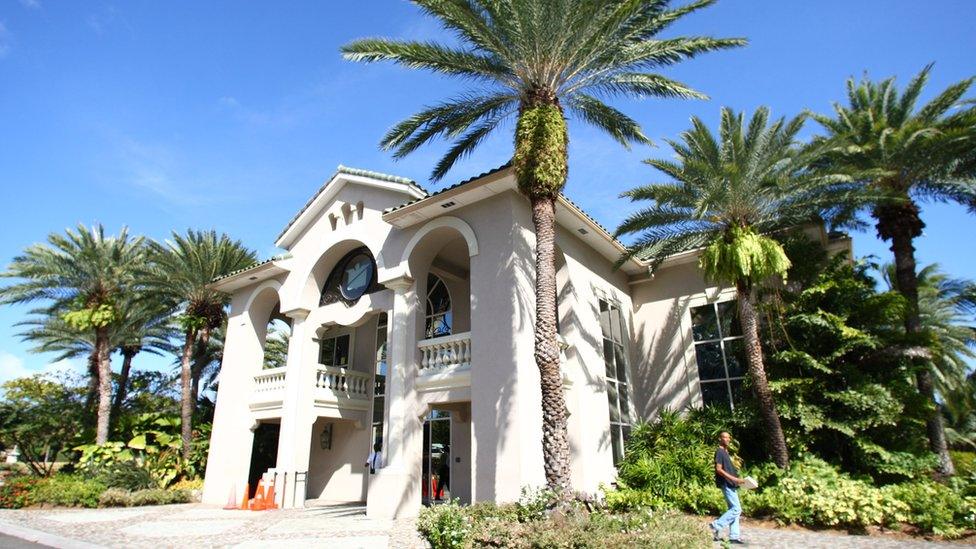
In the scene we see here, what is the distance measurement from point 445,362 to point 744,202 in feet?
30.1

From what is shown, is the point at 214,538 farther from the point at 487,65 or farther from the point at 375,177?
the point at 487,65

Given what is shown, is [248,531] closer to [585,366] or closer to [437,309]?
[437,309]

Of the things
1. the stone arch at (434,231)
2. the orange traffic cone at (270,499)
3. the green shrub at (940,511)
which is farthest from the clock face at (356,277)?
the green shrub at (940,511)

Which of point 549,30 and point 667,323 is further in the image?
point 667,323

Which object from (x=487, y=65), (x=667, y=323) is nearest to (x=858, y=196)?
(x=667, y=323)

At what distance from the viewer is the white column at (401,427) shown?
43.7 ft

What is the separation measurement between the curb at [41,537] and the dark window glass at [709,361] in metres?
16.6

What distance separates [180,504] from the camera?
18719mm

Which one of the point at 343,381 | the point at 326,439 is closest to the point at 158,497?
the point at 326,439

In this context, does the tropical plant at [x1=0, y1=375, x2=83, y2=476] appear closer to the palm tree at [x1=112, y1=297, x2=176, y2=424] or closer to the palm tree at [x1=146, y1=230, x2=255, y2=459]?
the palm tree at [x1=112, y1=297, x2=176, y2=424]

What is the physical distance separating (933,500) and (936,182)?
39.1 feet

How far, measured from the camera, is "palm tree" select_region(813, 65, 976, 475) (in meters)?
15.8

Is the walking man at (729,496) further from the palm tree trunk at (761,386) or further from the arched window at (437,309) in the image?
the arched window at (437,309)

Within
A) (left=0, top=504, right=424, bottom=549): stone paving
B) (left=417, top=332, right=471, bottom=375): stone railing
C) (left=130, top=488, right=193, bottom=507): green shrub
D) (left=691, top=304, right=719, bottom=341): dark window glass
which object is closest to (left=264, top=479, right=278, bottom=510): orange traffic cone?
(left=0, top=504, right=424, bottom=549): stone paving
